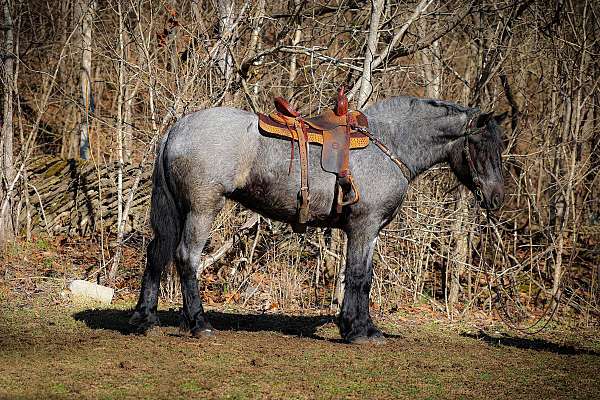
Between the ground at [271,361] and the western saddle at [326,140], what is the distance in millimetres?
1286

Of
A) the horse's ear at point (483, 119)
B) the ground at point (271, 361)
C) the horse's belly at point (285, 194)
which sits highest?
the horse's ear at point (483, 119)

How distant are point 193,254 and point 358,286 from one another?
1472 mm

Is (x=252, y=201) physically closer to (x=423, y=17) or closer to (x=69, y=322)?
(x=69, y=322)

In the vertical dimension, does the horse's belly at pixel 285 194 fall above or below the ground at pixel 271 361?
above

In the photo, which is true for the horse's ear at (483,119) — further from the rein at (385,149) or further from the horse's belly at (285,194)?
the horse's belly at (285,194)

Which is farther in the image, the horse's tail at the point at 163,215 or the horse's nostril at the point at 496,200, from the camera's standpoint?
the horse's nostril at the point at 496,200

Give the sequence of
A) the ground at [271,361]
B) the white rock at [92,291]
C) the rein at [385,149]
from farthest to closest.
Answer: the white rock at [92,291] → the rein at [385,149] → the ground at [271,361]

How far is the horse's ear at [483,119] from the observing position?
6941mm

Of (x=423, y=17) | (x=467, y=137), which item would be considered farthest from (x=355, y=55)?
(x=467, y=137)

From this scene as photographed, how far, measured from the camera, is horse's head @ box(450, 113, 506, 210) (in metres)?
7.05

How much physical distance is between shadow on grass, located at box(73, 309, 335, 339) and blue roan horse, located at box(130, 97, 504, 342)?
609 mm

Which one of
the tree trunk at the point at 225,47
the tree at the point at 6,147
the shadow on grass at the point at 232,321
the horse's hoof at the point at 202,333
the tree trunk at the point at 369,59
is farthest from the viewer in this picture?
the tree at the point at 6,147

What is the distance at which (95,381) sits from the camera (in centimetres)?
521

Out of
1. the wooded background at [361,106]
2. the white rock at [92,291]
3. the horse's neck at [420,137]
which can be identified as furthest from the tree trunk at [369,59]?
the white rock at [92,291]
